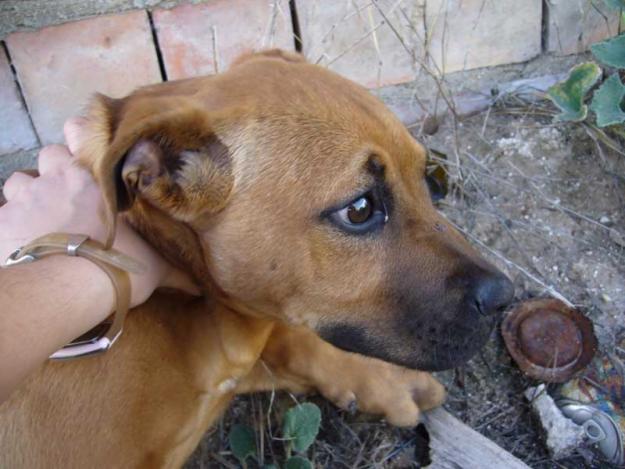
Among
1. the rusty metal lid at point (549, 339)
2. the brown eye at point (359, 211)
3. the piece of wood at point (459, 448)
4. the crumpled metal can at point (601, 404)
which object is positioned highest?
the brown eye at point (359, 211)

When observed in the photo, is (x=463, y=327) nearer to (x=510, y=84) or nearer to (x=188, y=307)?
(x=188, y=307)

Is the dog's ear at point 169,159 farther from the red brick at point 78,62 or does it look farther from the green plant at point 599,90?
the green plant at point 599,90

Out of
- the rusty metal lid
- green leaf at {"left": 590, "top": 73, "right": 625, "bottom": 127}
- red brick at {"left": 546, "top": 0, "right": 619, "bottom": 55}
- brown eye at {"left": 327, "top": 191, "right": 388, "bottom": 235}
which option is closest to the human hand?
brown eye at {"left": 327, "top": 191, "right": 388, "bottom": 235}

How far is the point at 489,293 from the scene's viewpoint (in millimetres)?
1707

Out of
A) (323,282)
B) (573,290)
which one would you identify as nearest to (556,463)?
(573,290)

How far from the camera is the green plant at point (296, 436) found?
2.08 m

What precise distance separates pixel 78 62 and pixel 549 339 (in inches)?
76.4

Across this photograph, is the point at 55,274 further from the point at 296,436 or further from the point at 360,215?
the point at 296,436

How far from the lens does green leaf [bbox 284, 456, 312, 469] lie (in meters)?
2.06

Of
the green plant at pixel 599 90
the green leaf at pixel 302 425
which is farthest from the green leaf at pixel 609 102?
the green leaf at pixel 302 425

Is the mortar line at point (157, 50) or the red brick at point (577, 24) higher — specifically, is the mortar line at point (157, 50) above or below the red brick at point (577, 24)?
above

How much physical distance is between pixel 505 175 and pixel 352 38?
0.80 meters

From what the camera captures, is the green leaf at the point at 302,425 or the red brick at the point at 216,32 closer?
the green leaf at the point at 302,425

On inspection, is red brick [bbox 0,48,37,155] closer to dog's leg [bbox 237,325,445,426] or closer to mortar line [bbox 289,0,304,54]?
→ mortar line [bbox 289,0,304,54]
